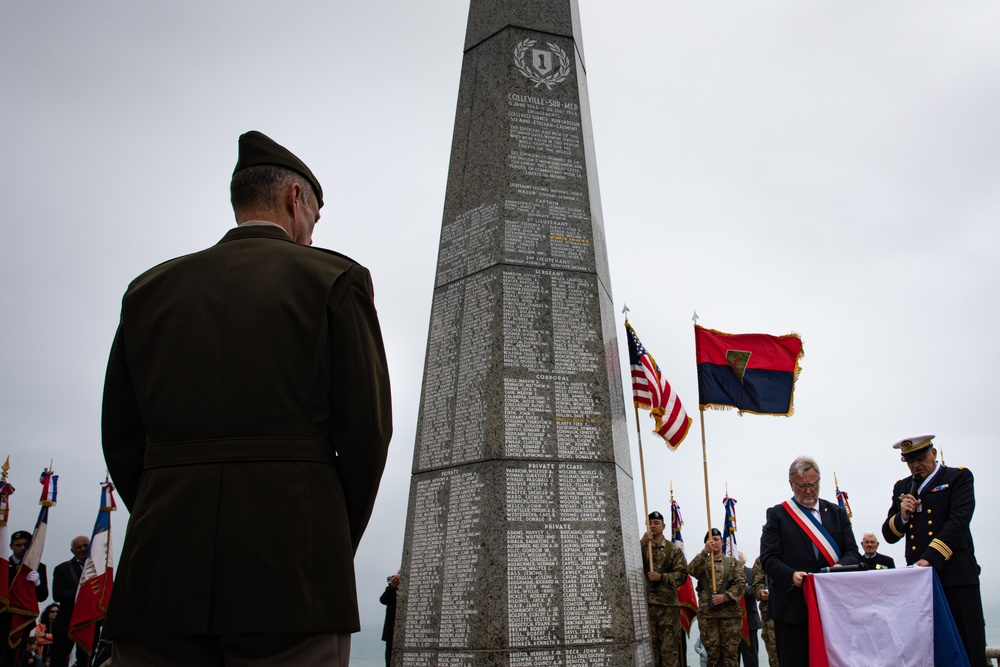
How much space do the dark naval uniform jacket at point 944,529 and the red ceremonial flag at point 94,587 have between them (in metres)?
9.15

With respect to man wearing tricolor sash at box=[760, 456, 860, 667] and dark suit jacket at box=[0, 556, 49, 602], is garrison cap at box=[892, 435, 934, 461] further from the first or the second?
dark suit jacket at box=[0, 556, 49, 602]

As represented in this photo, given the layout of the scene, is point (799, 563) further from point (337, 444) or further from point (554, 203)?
point (337, 444)

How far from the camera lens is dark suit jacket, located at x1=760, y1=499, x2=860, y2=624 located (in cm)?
602

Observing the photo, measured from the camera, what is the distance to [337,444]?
207cm

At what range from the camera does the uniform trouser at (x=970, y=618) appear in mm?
5922

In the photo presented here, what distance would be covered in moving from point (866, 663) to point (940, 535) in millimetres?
1217

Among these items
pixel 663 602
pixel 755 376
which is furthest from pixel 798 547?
pixel 663 602

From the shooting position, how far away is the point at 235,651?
187 centimetres

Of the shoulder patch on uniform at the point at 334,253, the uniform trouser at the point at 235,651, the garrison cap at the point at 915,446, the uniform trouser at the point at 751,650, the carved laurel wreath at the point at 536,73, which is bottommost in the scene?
the uniform trouser at the point at 751,650

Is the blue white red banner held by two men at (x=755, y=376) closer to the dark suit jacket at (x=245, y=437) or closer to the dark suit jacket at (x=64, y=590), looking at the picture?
the dark suit jacket at (x=245, y=437)

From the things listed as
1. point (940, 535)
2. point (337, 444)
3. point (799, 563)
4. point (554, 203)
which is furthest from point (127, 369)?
point (940, 535)

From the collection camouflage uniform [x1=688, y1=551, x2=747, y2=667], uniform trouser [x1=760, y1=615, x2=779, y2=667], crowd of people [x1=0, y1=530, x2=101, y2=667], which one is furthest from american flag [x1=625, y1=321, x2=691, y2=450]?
crowd of people [x1=0, y1=530, x2=101, y2=667]

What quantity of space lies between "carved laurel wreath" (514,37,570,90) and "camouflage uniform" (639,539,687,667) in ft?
17.1

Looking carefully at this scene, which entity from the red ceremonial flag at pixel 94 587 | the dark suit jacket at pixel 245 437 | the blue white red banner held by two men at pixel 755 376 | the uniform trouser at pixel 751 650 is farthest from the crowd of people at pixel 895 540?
the red ceremonial flag at pixel 94 587
